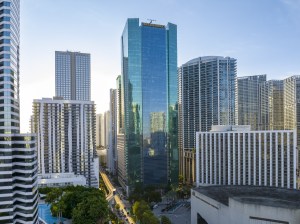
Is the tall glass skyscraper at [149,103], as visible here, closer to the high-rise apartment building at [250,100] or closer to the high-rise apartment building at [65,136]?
the high-rise apartment building at [65,136]

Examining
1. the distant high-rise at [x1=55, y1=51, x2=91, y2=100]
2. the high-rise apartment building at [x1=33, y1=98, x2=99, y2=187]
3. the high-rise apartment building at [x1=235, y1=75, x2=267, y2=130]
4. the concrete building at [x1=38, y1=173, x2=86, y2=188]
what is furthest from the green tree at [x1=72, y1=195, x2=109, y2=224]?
the distant high-rise at [x1=55, y1=51, x2=91, y2=100]

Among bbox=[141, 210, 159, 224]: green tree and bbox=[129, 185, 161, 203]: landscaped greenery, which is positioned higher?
bbox=[141, 210, 159, 224]: green tree

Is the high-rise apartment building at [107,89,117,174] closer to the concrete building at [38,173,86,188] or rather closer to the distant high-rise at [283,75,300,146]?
the concrete building at [38,173,86,188]

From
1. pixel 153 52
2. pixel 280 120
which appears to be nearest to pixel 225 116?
pixel 153 52

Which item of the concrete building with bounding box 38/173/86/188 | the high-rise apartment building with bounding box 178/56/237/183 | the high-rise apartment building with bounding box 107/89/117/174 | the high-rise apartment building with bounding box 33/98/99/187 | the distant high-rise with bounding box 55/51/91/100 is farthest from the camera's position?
the distant high-rise with bounding box 55/51/91/100

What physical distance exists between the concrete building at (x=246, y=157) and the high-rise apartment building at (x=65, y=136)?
4005cm

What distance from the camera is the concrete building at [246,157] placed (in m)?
73.5

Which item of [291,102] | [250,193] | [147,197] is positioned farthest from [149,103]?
[291,102]

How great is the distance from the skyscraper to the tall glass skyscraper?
53685 mm

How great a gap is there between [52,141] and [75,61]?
3709 inches

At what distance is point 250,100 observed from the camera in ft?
490

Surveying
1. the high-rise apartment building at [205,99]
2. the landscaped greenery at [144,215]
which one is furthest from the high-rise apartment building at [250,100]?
the landscaped greenery at [144,215]

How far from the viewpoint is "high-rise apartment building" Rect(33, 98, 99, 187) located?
90.6m

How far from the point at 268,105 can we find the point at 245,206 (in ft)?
390
